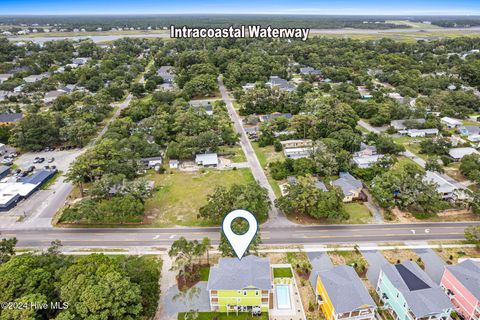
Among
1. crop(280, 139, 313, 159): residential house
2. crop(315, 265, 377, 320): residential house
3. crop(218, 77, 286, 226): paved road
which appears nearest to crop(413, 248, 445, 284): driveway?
crop(315, 265, 377, 320): residential house

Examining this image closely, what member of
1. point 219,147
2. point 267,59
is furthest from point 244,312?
point 267,59

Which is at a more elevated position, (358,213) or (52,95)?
(52,95)

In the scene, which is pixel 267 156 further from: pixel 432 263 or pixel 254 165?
pixel 432 263

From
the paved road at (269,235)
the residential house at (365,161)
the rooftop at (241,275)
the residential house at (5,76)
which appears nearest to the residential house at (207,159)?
the paved road at (269,235)

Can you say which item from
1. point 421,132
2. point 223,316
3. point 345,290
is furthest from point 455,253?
point 421,132

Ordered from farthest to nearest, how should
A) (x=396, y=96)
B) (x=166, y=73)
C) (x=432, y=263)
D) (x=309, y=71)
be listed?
(x=309, y=71) < (x=166, y=73) < (x=396, y=96) < (x=432, y=263)

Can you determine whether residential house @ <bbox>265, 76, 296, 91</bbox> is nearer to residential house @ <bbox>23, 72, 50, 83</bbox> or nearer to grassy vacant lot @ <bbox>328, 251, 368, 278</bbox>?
grassy vacant lot @ <bbox>328, 251, 368, 278</bbox>

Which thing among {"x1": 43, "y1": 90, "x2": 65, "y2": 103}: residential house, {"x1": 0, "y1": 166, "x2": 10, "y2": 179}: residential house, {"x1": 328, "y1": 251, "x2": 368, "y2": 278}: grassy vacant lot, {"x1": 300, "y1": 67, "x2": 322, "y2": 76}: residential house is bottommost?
{"x1": 328, "y1": 251, "x2": 368, "y2": 278}: grassy vacant lot
